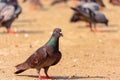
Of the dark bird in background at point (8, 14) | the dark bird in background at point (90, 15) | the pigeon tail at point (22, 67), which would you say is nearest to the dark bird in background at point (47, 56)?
the pigeon tail at point (22, 67)

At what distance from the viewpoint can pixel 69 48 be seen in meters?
14.3

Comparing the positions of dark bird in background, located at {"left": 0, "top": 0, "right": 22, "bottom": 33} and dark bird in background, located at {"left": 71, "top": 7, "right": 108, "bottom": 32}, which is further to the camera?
dark bird in background, located at {"left": 71, "top": 7, "right": 108, "bottom": 32}

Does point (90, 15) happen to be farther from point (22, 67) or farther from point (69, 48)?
point (22, 67)

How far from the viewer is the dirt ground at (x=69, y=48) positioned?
10531 millimetres

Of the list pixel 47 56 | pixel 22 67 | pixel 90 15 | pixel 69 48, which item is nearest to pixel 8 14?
pixel 90 15

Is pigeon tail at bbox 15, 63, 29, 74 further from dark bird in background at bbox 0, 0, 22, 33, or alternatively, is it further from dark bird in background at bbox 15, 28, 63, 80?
dark bird in background at bbox 0, 0, 22, 33

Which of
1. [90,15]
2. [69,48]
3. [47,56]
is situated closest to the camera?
[47,56]

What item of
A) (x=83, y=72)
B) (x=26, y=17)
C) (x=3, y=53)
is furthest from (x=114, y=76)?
(x=26, y=17)

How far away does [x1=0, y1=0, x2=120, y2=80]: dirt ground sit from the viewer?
1053 cm

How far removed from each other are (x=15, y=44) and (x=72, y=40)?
1895mm

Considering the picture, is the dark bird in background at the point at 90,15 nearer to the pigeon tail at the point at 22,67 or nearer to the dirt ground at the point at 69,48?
the dirt ground at the point at 69,48

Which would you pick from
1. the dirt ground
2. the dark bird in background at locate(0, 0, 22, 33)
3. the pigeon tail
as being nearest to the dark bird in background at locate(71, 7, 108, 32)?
the dirt ground

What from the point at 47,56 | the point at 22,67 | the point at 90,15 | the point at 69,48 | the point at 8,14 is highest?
the point at 47,56

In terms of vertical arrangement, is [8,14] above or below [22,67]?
below
